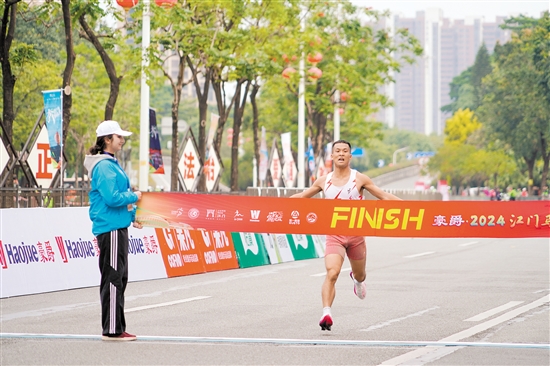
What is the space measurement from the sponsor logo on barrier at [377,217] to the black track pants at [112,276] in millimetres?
2195

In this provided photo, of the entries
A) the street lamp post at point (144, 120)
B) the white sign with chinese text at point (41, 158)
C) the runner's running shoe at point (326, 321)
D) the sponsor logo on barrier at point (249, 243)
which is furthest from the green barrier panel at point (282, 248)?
the runner's running shoe at point (326, 321)

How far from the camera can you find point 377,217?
1116 centimetres

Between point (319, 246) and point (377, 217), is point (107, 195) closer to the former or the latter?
point (377, 217)

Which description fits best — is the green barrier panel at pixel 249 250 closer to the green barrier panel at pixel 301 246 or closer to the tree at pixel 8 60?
the green barrier panel at pixel 301 246

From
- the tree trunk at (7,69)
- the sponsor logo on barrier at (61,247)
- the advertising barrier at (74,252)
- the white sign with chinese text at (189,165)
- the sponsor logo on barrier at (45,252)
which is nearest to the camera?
the advertising barrier at (74,252)

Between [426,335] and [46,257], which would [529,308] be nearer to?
[426,335]

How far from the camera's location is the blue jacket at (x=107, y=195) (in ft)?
32.4

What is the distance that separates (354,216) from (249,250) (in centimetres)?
1009

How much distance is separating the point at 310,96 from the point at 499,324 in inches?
1495

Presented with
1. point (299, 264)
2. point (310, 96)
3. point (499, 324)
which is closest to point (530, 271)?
point (299, 264)

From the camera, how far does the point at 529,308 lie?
13156 mm

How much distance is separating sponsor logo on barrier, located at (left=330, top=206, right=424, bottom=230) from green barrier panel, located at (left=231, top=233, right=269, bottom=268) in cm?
949

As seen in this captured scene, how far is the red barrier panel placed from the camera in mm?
11125

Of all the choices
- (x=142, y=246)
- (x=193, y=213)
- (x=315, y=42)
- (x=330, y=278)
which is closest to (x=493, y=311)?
(x=330, y=278)
